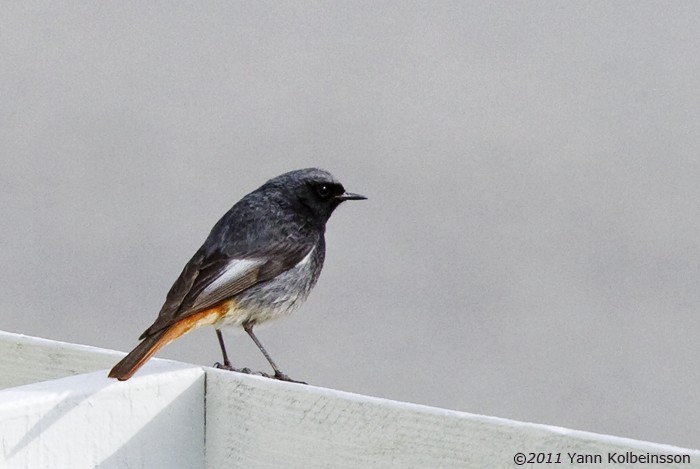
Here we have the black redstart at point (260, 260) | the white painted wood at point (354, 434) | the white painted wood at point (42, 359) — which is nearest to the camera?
the white painted wood at point (354, 434)

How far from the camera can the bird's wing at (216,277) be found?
Result: 3742 millimetres

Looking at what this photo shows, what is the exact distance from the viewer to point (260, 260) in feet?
13.7

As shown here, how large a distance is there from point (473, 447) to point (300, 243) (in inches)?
67.6

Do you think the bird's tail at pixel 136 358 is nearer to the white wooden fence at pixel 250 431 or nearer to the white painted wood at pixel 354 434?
the white wooden fence at pixel 250 431

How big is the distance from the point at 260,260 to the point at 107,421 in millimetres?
1335

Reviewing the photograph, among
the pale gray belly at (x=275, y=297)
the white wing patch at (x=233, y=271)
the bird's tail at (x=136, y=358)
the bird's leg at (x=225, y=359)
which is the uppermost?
the bird's tail at (x=136, y=358)

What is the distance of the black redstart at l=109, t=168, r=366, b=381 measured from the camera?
3.87 meters

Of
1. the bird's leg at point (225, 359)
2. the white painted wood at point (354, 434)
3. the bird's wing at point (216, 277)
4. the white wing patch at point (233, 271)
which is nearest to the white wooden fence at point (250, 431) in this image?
the white painted wood at point (354, 434)

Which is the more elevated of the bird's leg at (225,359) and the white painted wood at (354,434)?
the white painted wood at (354,434)

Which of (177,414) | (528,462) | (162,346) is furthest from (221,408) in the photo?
(528,462)

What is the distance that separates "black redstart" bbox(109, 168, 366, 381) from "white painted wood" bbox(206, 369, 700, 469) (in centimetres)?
59

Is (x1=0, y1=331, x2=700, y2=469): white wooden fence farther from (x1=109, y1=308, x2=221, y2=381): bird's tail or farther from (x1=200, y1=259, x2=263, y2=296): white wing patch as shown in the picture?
(x1=200, y1=259, x2=263, y2=296): white wing patch

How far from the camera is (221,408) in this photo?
3.14 m

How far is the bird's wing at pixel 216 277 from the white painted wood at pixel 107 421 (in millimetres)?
471
